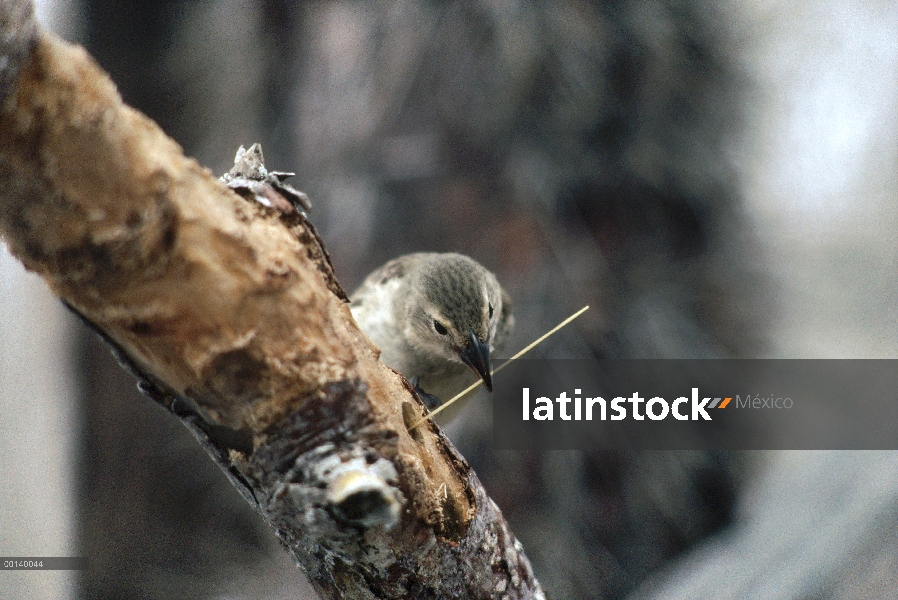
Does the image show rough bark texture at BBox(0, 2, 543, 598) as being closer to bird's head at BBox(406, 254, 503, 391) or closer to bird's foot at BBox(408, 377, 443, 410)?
bird's head at BBox(406, 254, 503, 391)

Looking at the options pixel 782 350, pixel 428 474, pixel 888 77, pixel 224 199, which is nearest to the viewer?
pixel 224 199

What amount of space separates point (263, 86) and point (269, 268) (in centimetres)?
91

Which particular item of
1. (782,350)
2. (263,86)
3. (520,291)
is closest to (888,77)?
(782,350)

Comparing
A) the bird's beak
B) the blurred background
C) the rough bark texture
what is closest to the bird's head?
the bird's beak

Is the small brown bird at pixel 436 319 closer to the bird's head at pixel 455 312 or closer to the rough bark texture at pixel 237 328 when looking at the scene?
the bird's head at pixel 455 312

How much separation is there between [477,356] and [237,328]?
570 millimetres

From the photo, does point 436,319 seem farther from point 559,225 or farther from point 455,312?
point 559,225

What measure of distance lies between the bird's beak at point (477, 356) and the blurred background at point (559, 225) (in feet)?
1.17

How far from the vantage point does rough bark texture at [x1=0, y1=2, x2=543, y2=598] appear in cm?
33

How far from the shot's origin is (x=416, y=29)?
114cm

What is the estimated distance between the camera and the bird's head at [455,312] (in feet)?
3.08

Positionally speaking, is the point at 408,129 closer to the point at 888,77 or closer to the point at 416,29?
the point at 416,29

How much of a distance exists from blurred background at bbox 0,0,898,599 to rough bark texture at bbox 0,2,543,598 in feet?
2.53

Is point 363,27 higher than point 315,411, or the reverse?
point 363,27
